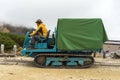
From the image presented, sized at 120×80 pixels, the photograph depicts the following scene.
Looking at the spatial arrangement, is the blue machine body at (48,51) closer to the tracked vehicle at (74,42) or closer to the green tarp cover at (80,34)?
the tracked vehicle at (74,42)

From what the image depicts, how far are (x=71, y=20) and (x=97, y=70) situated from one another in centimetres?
300

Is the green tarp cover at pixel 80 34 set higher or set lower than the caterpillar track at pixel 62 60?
higher

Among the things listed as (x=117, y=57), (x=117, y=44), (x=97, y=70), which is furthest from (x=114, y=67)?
(x=117, y=44)

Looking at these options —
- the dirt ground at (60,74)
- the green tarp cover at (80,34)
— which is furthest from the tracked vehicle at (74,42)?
the dirt ground at (60,74)

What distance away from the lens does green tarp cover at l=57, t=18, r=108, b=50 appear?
20219mm

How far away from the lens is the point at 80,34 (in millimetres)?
20328

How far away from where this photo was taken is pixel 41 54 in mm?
20281

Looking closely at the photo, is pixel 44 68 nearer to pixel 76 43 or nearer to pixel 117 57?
pixel 76 43

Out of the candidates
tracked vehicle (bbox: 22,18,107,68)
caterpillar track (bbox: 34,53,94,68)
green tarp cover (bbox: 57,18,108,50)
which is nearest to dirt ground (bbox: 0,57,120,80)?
caterpillar track (bbox: 34,53,94,68)

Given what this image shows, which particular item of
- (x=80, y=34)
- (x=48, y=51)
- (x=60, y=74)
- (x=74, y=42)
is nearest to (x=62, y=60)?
(x=48, y=51)

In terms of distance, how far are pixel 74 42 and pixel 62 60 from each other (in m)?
1.11

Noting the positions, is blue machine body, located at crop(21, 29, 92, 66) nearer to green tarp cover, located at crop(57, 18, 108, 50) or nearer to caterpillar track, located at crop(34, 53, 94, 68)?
caterpillar track, located at crop(34, 53, 94, 68)

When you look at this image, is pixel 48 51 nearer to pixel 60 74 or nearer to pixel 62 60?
pixel 62 60

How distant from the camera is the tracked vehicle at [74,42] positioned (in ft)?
66.4
